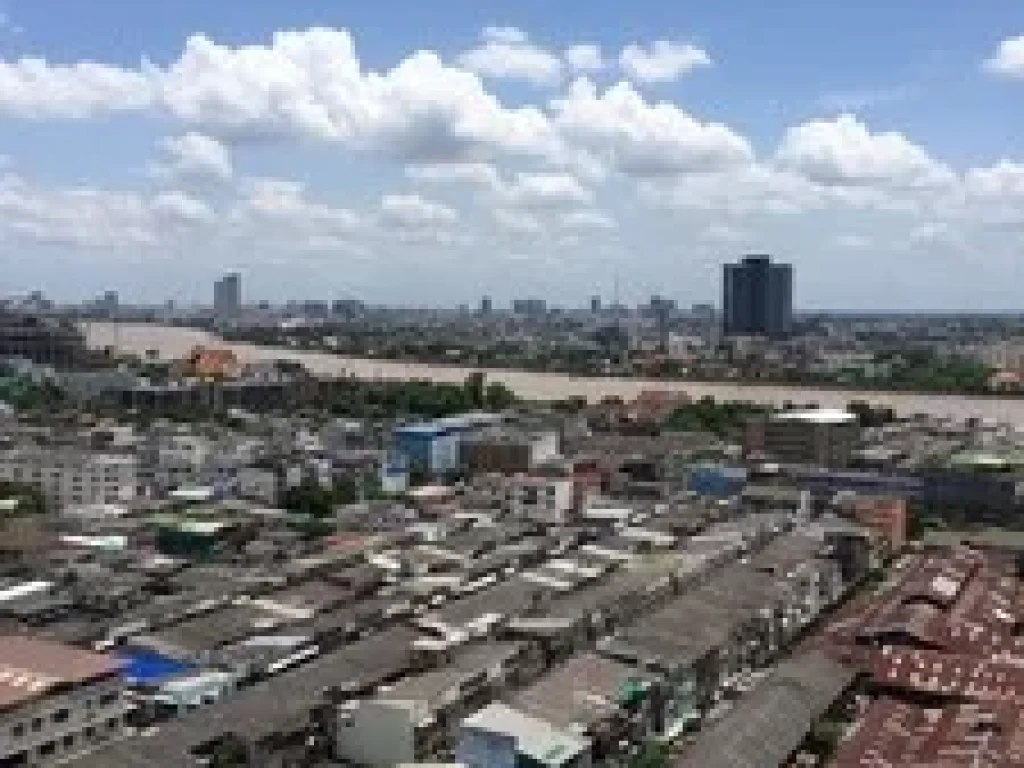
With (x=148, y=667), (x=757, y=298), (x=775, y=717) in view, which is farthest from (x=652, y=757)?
(x=757, y=298)

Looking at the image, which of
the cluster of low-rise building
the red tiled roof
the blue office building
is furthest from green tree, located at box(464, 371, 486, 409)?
the red tiled roof

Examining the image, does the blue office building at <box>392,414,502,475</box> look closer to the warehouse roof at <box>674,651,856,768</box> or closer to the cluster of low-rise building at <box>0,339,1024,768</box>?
the cluster of low-rise building at <box>0,339,1024,768</box>

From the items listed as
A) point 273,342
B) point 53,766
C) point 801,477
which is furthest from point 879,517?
point 273,342

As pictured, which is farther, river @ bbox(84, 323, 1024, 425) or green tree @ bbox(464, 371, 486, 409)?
river @ bbox(84, 323, 1024, 425)

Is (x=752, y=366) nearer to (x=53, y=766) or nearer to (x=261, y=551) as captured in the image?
(x=261, y=551)

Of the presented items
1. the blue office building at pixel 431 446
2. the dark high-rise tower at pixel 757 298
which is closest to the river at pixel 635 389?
the blue office building at pixel 431 446

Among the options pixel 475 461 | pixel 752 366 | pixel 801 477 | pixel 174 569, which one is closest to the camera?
pixel 174 569

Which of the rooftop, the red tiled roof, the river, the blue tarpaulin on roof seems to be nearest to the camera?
the red tiled roof

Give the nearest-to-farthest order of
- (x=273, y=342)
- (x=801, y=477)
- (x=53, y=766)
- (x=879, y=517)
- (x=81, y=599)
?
1. (x=53, y=766)
2. (x=81, y=599)
3. (x=879, y=517)
4. (x=801, y=477)
5. (x=273, y=342)
